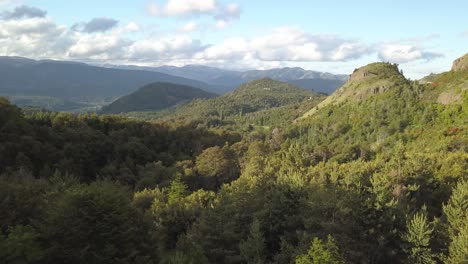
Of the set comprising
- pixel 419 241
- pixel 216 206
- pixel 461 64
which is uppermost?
pixel 461 64

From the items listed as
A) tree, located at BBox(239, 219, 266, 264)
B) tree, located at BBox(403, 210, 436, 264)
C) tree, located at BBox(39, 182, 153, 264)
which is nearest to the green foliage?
tree, located at BBox(39, 182, 153, 264)

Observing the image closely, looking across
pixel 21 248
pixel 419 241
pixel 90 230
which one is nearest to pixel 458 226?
pixel 419 241

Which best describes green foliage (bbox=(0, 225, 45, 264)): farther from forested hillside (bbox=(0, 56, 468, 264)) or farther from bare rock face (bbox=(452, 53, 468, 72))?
bare rock face (bbox=(452, 53, 468, 72))

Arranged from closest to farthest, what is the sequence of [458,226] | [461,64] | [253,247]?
[253,247]
[458,226]
[461,64]

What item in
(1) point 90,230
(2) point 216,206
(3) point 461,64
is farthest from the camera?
(3) point 461,64

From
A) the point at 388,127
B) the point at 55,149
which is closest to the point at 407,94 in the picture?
the point at 388,127

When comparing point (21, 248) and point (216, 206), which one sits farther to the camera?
point (216, 206)

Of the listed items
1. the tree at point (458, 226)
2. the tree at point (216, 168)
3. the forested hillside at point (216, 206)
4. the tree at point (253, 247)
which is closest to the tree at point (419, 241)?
the forested hillside at point (216, 206)

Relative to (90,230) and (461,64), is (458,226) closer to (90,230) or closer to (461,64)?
(90,230)
